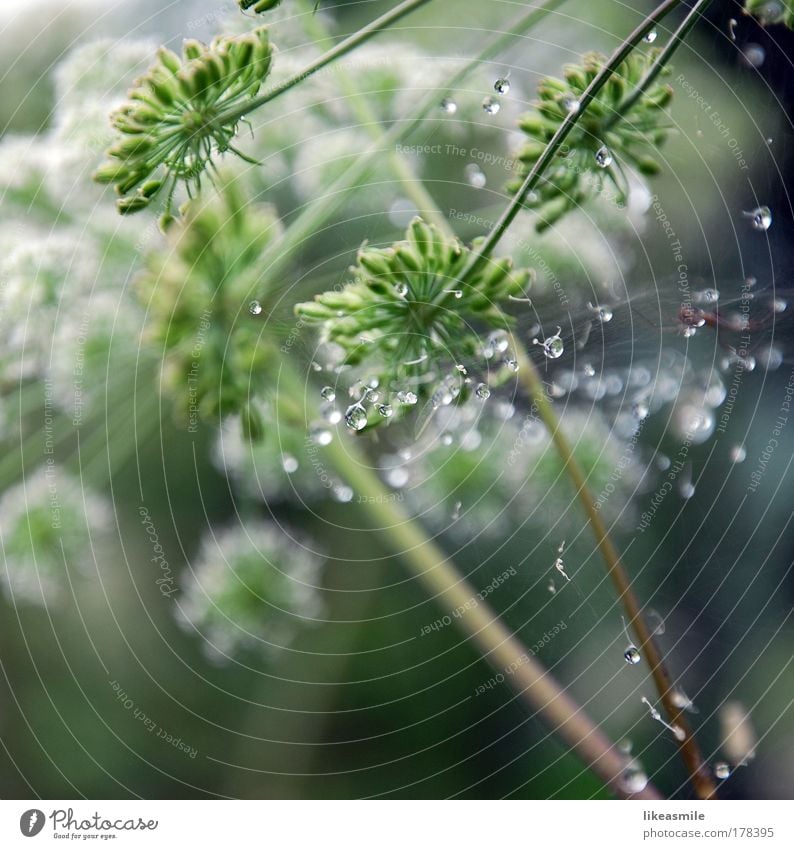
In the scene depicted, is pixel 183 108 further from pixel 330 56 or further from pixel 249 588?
pixel 249 588

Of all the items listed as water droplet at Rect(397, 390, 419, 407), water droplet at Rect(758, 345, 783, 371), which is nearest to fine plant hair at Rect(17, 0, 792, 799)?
water droplet at Rect(397, 390, 419, 407)

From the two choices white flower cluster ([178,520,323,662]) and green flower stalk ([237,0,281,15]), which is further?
white flower cluster ([178,520,323,662])

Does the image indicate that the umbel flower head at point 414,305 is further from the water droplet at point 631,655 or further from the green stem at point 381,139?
the water droplet at point 631,655

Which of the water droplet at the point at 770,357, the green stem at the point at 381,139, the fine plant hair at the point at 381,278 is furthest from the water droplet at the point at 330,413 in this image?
the water droplet at the point at 770,357

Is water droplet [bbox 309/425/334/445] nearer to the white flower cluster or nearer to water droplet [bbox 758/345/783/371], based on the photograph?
the white flower cluster

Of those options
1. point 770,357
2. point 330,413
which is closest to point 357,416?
point 330,413

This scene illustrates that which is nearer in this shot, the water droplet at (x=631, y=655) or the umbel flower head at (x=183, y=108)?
the umbel flower head at (x=183, y=108)
